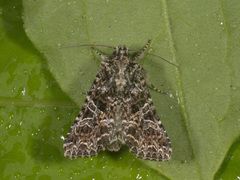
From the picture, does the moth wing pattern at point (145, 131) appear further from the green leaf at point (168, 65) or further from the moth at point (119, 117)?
the green leaf at point (168, 65)

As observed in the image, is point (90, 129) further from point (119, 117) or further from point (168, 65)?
point (168, 65)

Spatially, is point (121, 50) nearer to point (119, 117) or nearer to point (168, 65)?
point (168, 65)

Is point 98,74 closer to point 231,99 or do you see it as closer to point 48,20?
point 48,20

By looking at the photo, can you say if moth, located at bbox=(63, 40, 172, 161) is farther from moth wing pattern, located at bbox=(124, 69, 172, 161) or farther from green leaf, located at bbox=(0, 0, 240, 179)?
green leaf, located at bbox=(0, 0, 240, 179)

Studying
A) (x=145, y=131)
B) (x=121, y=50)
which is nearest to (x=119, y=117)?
(x=145, y=131)

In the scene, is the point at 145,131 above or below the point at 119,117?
below

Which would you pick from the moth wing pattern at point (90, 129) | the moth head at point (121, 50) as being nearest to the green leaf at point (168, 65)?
the moth head at point (121, 50)

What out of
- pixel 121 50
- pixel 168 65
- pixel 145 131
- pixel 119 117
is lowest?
pixel 145 131
